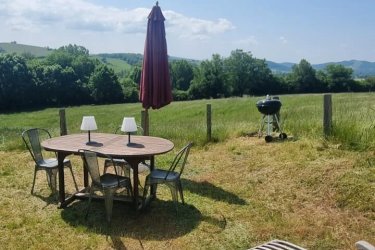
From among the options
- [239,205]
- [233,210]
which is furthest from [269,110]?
[233,210]

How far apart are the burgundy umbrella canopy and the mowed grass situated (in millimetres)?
1453

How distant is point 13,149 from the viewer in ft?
29.6

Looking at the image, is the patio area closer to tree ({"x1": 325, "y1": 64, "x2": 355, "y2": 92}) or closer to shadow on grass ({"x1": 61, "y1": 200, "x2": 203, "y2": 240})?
shadow on grass ({"x1": 61, "y1": 200, "x2": 203, "y2": 240})

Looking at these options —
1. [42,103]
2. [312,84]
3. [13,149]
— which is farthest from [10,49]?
[13,149]

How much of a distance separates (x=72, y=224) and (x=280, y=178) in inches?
125

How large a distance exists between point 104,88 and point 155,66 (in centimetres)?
4342

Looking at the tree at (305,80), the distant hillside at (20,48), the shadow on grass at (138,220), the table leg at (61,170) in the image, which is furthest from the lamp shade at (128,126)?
the distant hillside at (20,48)

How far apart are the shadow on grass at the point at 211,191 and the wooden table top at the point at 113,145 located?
103cm

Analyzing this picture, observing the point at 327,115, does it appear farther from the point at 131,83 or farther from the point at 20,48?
the point at 20,48

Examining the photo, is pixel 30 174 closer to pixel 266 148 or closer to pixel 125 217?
pixel 125 217

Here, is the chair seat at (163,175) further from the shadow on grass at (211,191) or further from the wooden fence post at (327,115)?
the wooden fence post at (327,115)

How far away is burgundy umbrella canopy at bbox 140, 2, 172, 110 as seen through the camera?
6.35m

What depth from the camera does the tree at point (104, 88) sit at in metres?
48.2

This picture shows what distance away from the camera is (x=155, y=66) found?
644 centimetres
